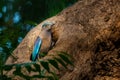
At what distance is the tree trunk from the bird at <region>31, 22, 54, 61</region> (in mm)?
70

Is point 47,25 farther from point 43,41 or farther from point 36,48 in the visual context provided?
point 36,48

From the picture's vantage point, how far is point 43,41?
351 centimetres

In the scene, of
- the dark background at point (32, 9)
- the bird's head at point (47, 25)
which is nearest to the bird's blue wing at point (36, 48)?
the bird's head at point (47, 25)

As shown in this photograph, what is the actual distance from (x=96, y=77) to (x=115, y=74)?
0.20 meters

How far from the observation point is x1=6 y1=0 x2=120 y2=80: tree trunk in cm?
313

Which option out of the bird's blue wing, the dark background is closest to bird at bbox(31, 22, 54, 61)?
the bird's blue wing

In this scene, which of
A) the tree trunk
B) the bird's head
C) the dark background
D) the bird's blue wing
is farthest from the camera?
the dark background

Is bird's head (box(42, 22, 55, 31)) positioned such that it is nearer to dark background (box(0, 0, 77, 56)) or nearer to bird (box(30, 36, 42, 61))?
bird (box(30, 36, 42, 61))

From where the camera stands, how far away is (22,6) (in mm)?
5457

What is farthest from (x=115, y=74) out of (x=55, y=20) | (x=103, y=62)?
(x=55, y=20)

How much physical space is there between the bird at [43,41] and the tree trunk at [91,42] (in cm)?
7

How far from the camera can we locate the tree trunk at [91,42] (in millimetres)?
3135

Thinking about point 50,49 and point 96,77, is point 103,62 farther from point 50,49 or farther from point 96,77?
point 50,49

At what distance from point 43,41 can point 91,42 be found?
0.58 metres
